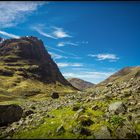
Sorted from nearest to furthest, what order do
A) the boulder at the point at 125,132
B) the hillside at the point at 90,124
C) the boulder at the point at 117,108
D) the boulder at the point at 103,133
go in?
the boulder at the point at 103,133 → the boulder at the point at 125,132 → the hillside at the point at 90,124 → the boulder at the point at 117,108

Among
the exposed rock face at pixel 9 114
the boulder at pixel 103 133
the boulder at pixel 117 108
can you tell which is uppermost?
the boulder at pixel 117 108

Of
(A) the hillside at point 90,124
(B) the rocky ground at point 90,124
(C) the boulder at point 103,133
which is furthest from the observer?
(B) the rocky ground at point 90,124

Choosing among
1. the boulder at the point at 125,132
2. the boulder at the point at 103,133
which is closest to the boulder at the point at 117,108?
the boulder at the point at 125,132

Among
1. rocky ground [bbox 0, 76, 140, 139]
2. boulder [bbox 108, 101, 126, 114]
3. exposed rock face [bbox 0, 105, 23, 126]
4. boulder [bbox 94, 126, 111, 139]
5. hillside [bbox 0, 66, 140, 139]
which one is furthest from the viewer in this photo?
exposed rock face [bbox 0, 105, 23, 126]

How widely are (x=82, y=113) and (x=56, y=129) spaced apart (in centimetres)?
708

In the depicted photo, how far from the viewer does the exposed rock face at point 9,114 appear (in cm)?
4581

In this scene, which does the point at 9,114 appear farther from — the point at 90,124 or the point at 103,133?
the point at 103,133

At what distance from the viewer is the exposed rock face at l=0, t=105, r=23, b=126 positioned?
150ft

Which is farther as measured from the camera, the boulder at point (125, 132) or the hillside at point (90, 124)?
the hillside at point (90, 124)

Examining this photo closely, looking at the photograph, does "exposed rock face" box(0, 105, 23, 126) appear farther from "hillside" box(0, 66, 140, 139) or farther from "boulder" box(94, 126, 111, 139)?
"boulder" box(94, 126, 111, 139)

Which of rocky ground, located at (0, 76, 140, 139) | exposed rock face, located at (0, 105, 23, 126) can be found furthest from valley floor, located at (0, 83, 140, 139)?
exposed rock face, located at (0, 105, 23, 126)

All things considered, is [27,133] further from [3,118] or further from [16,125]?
[3,118]

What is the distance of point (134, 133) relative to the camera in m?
34.5

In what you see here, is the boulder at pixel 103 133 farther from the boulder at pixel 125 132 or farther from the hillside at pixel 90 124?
the boulder at pixel 125 132
